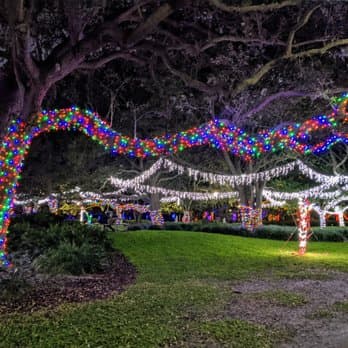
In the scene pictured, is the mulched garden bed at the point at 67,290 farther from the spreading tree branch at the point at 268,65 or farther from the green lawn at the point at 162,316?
the spreading tree branch at the point at 268,65

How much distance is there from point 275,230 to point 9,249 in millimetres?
12817

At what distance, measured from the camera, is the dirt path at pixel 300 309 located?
4.88 metres

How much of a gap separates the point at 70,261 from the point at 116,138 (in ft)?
9.64

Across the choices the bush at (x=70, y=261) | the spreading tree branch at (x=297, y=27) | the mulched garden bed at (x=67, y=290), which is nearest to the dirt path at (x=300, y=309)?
the mulched garden bed at (x=67, y=290)

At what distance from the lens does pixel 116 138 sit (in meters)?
9.77

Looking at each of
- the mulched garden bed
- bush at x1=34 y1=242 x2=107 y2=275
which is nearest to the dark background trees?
bush at x1=34 y1=242 x2=107 y2=275

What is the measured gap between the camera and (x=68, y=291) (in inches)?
285

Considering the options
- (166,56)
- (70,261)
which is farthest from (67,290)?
(166,56)

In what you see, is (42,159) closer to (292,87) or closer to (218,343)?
(292,87)

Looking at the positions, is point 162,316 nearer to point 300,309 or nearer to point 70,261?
point 300,309

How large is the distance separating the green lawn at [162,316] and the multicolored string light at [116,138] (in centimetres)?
290

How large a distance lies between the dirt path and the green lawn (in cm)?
29

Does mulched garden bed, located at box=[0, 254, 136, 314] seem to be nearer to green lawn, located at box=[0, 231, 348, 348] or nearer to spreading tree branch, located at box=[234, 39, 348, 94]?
green lawn, located at box=[0, 231, 348, 348]

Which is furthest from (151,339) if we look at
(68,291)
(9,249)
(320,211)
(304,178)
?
(304,178)
